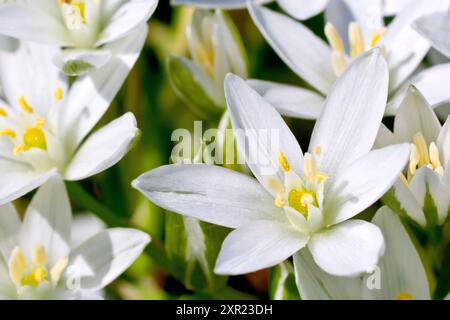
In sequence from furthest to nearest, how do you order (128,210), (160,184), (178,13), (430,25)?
1. (178,13)
2. (128,210)
3. (430,25)
4. (160,184)

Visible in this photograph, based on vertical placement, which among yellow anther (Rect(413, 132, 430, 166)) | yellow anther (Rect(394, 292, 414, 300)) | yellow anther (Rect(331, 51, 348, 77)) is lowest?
yellow anther (Rect(394, 292, 414, 300))

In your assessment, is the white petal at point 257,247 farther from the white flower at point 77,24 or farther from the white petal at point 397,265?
the white flower at point 77,24

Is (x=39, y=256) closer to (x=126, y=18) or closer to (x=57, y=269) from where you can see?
(x=57, y=269)

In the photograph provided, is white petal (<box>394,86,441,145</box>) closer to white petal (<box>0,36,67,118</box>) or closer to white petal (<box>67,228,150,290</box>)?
white petal (<box>67,228,150,290</box>)

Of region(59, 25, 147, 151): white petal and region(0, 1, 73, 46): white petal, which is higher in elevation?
region(0, 1, 73, 46): white petal

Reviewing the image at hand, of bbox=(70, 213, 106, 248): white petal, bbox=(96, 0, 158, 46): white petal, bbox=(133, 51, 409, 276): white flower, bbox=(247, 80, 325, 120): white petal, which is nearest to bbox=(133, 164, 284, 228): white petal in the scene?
bbox=(133, 51, 409, 276): white flower
